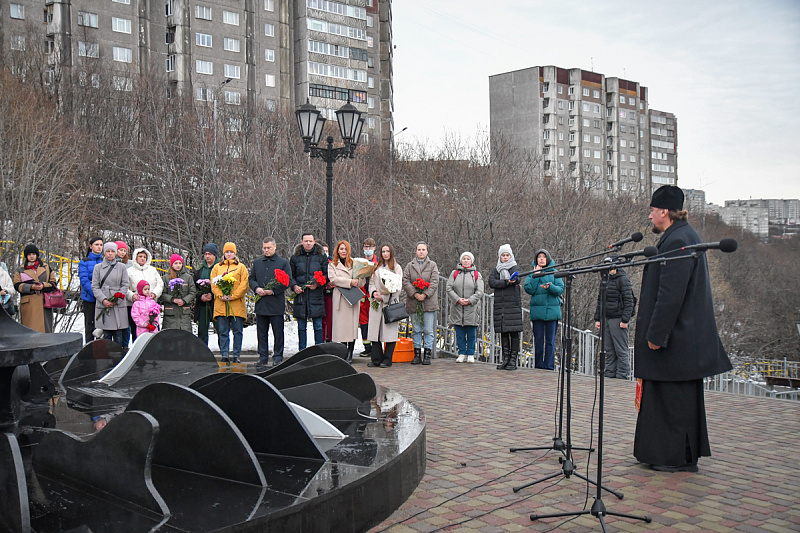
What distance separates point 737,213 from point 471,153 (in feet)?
346

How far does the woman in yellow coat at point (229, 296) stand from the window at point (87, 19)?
47.3 m

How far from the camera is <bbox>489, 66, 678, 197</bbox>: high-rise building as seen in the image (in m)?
95.2

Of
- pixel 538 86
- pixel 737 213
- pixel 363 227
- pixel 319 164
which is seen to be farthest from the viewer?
pixel 737 213

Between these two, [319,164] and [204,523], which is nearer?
[204,523]

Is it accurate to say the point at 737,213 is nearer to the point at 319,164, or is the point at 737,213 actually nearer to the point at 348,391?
the point at 319,164

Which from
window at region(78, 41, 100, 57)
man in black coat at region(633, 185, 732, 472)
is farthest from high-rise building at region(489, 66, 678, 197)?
man in black coat at region(633, 185, 732, 472)

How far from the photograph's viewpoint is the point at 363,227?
86.1 feet

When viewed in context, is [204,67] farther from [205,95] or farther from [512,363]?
[512,363]

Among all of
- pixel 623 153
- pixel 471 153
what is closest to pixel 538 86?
pixel 623 153

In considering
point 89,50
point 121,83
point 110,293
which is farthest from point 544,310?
point 89,50

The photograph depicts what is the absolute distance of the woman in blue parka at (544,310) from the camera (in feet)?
39.7

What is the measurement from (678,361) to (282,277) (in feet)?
23.5

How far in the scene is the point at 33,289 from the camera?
1186 centimetres

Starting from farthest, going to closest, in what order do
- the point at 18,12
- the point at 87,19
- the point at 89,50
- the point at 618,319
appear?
the point at 87,19 → the point at 18,12 → the point at 89,50 → the point at 618,319
